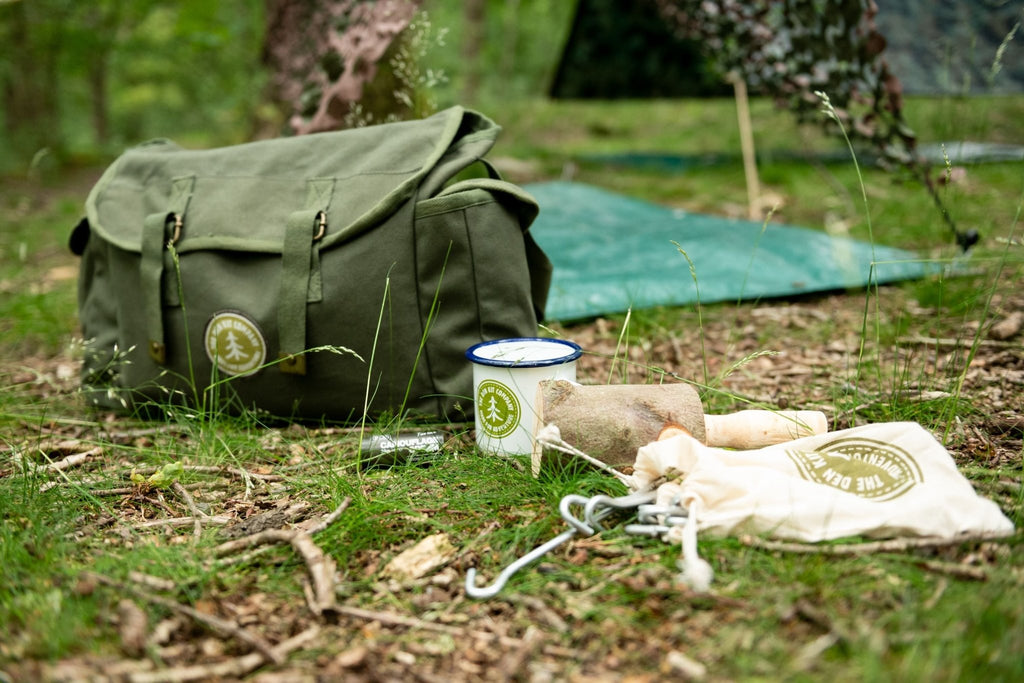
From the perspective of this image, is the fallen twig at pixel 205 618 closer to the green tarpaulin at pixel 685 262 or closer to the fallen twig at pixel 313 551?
the fallen twig at pixel 313 551

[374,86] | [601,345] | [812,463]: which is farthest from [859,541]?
[374,86]

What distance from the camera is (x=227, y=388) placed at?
203 cm

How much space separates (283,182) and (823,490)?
151 centimetres

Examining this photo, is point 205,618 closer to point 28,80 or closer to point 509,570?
point 509,570

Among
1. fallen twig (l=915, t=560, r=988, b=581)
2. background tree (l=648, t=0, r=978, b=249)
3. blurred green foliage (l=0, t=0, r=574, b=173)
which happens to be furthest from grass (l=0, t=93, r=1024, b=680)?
blurred green foliage (l=0, t=0, r=574, b=173)

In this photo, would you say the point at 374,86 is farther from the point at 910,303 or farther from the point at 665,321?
the point at 910,303

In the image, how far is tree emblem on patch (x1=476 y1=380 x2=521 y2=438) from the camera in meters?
1.67

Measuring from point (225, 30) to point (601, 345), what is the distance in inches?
269

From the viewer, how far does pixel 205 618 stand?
3.71 ft

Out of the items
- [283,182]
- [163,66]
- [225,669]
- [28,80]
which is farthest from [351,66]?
[163,66]

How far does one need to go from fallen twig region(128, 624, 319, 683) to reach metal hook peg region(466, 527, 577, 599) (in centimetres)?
26

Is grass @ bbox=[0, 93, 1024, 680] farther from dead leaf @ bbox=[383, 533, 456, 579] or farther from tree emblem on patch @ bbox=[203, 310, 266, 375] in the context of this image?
tree emblem on patch @ bbox=[203, 310, 266, 375]

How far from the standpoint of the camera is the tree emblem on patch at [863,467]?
131 centimetres

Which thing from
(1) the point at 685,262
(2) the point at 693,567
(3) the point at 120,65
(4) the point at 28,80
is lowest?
(2) the point at 693,567
